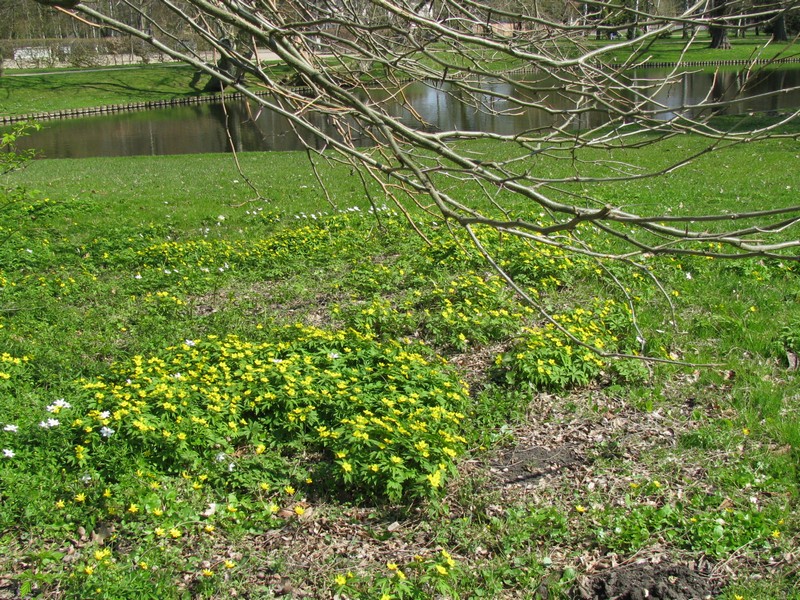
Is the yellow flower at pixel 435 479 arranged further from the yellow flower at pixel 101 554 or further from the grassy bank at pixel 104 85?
the grassy bank at pixel 104 85

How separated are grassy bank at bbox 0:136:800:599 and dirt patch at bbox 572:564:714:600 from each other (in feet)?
0.04

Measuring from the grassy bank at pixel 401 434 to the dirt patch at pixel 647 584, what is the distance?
0.01 metres

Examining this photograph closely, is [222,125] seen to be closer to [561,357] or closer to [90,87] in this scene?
[90,87]

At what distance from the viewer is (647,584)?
9.40 ft

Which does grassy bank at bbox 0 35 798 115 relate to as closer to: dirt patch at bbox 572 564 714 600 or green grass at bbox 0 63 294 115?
green grass at bbox 0 63 294 115

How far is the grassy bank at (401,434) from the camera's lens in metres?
3.05

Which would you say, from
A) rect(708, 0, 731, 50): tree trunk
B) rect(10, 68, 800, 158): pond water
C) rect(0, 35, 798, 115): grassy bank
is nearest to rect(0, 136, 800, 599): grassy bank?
rect(708, 0, 731, 50): tree trunk

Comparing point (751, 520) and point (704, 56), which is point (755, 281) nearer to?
point (751, 520)

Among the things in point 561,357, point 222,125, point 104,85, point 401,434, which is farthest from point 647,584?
point 104,85

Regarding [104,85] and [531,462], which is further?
[104,85]

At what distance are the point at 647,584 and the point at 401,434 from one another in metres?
1.23

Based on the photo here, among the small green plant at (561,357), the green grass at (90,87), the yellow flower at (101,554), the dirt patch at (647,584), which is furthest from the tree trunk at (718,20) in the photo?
the green grass at (90,87)

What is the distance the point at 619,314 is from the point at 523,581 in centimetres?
262

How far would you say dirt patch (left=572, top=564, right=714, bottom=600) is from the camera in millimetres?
2832
